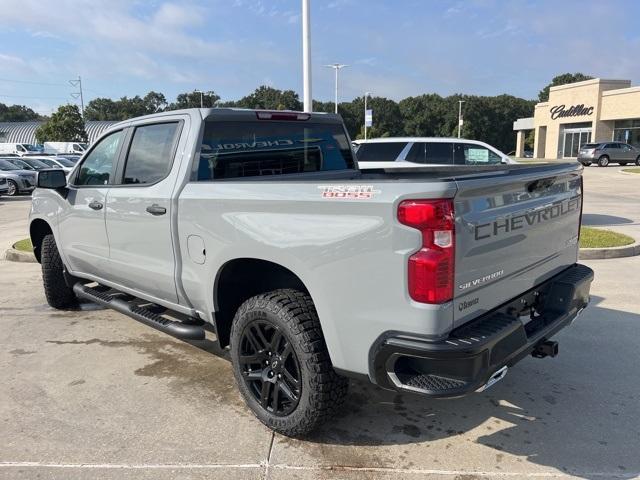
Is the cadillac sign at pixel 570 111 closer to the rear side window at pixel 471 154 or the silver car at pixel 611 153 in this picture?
the silver car at pixel 611 153

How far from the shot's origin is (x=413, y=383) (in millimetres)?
2588

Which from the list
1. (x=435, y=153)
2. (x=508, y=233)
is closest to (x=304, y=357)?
(x=508, y=233)

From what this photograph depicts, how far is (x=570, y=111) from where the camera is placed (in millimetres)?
49844

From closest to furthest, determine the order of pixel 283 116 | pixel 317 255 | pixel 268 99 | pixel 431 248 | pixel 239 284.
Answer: pixel 431 248 → pixel 317 255 → pixel 239 284 → pixel 283 116 → pixel 268 99

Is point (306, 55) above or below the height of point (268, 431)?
above

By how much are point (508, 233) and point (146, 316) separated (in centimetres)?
271

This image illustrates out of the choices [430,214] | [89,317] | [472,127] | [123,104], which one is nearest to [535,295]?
[430,214]

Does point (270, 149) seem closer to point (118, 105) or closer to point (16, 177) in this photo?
point (16, 177)

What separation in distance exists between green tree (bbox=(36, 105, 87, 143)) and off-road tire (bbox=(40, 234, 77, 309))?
64.4 meters

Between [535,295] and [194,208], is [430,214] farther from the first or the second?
[194,208]

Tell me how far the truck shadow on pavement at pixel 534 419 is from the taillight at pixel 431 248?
118 cm

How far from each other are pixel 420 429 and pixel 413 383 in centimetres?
98

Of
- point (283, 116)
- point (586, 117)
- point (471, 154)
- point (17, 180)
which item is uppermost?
point (586, 117)

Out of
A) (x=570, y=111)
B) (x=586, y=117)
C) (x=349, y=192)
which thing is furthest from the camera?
(x=570, y=111)
